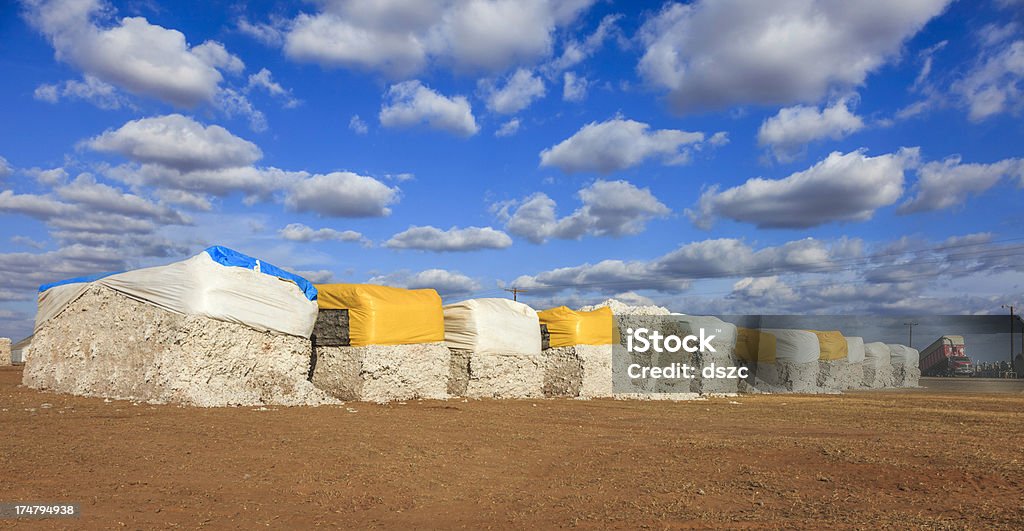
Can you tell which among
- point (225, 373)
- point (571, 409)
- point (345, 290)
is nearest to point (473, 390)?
point (571, 409)

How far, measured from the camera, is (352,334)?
15.5 metres

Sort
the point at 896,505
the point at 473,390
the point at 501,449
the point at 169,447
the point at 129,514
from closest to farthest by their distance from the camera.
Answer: the point at 129,514, the point at 896,505, the point at 169,447, the point at 501,449, the point at 473,390

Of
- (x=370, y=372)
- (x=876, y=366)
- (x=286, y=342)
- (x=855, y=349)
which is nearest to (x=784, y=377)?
(x=855, y=349)

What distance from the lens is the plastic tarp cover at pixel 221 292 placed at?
41.9 feet

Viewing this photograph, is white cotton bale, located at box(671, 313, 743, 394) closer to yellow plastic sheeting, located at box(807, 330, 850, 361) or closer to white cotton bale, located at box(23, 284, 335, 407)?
yellow plastic sheeting, located at box(807, 330, 850, 361)

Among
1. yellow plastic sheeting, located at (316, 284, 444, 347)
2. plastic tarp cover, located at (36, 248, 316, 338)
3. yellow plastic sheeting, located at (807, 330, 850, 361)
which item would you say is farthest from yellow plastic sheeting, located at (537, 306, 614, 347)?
yellow plastic sheeting, located at (807, 330, 850, 361)

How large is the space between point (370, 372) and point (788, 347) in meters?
20.3

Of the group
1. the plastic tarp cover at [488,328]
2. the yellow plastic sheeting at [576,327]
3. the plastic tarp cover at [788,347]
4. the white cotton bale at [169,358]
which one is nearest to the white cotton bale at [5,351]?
the white cotton bale at [169,358]

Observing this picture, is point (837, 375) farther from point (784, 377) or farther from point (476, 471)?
point (476, 471)

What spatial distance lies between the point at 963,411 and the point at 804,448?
42.8ft

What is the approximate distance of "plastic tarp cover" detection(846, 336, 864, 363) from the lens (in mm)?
33781

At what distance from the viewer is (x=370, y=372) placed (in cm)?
1548

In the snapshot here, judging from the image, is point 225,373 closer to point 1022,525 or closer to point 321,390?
point 321,390

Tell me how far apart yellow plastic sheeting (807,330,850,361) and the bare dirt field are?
750 inches
